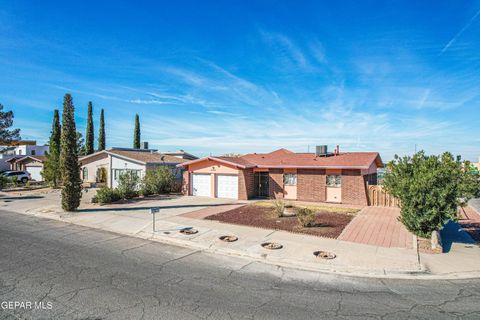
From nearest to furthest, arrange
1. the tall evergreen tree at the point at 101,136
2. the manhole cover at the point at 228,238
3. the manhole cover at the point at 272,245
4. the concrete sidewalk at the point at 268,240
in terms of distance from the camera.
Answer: the concrete sidewalk at the point at 268,240 → the manhole cover at the point at 272,245 → the manhole cover at the point at 228,238 → the tall evergreen tree at the point at 101,136

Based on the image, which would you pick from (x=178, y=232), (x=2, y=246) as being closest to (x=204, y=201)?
(x=178, y=232)

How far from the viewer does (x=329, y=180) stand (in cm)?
2109

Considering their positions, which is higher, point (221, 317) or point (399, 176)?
point (399, 176)

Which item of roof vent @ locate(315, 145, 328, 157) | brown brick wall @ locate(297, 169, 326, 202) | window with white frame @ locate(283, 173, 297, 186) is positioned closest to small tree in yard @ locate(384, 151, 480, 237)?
brown brick wall @ locate(297, 169, 326, 202)

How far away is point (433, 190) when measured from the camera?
1048 cm

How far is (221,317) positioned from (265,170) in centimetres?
1823

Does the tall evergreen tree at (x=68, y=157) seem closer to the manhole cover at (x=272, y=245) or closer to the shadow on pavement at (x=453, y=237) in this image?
the manhole cover at (x=272, y=245)

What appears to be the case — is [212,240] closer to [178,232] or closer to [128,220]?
[178,232]

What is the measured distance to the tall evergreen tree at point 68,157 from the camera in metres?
17.5

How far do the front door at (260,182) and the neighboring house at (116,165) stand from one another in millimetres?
9956

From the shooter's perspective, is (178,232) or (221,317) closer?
(221,317)

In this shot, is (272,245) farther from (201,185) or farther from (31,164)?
(31,164)

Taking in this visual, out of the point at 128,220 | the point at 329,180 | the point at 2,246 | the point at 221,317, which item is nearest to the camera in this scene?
the point at 221,317

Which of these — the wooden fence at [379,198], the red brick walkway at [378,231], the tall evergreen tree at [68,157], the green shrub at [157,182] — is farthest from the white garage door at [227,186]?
the tall evergreen tree at [68,157]
